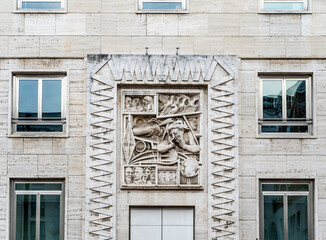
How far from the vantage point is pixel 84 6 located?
64.0ft

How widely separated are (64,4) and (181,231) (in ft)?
22.5

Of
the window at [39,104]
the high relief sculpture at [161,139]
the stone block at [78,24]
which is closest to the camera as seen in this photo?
the high relief sculpture at [161,139]

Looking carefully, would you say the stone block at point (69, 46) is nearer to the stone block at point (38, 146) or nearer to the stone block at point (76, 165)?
the stone block at point (38, 146)

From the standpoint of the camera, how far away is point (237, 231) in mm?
18656

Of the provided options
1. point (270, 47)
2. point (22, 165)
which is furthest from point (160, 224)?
point (270, 47)

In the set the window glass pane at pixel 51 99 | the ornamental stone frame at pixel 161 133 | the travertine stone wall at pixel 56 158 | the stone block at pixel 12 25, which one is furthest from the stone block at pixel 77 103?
the stone block at pixel 12 25

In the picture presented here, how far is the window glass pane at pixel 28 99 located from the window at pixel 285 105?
6060 millimetres

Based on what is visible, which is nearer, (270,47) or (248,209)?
(248,209)

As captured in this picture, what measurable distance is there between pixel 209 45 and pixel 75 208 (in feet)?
18.3

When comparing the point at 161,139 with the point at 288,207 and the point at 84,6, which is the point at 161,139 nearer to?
the point at 288,207

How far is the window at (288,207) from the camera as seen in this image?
19.0 metres

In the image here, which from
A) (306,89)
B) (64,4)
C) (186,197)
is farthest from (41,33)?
(306,89)

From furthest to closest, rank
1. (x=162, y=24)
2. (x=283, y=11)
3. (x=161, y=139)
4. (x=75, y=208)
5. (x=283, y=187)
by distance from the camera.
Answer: (x=283, y=11)
(x=162, y=24)
(x=161, y=139)
(x=283, y=187)
(x=75, y=208)

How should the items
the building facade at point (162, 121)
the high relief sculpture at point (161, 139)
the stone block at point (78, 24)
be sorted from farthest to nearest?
the stone block at point (78, 24)
the high relief sculpture at point (161, 139)
the building facade at point (162, 121)
